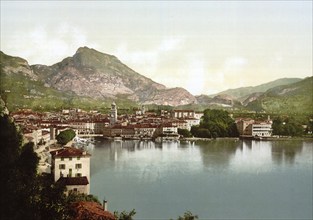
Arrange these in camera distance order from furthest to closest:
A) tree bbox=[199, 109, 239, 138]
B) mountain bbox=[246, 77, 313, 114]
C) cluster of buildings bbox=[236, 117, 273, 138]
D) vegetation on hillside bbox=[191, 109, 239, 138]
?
mountain bbox=[246, 77, 313, 114]
cluster of buildings bbox=[236, 117, 273, 138]
tree bbox=[199, 109, 239, 138]
vegetation on hillside bbox=[191, 109, 239, 138]

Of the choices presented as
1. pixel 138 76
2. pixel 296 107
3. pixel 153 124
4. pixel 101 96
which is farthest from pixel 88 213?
pixel 138 76

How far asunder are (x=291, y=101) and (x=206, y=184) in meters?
28.6

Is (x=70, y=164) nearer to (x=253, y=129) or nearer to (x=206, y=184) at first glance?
(x=206, y=184)

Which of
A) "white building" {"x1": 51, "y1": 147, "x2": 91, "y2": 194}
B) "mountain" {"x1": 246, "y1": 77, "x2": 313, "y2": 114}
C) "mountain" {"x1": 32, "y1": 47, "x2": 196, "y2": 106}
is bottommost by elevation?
"white building" {"x1": 51, "y1": 147, "x2": 91, "y2": 194}

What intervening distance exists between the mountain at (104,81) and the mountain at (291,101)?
7324 millimetres

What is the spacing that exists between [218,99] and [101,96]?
10.2 metres

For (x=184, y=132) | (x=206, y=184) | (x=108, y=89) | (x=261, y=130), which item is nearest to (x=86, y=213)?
(x=206, y=184)

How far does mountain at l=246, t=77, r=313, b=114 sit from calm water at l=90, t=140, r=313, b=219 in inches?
Answer: 813

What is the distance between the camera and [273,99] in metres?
39.3

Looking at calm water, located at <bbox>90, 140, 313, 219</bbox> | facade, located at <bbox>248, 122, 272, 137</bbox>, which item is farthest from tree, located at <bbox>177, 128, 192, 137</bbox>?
calm water, located at <bbox>90, 140, 313, 219</bbox>

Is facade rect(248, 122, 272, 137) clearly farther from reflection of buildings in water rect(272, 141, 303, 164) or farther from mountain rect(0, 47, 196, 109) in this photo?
mountain rect(0, 47, 196, 109)

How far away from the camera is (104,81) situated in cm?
4844

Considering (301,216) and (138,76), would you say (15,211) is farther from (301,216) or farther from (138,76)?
(138,76)

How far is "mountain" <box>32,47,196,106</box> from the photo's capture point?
148ft
